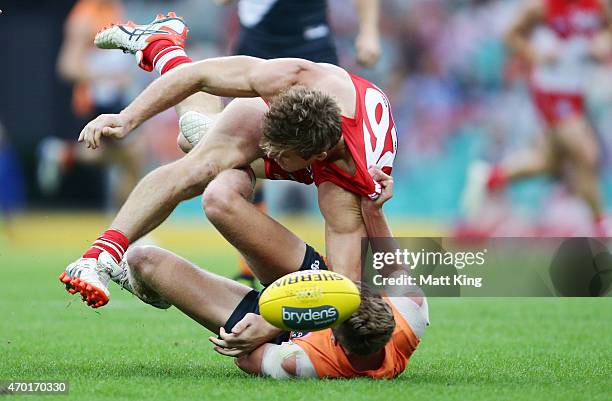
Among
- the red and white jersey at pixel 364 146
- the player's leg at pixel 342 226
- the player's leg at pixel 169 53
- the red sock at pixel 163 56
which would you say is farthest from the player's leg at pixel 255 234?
the red sock at pixel 163 56

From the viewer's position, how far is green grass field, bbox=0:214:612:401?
4.57 meters

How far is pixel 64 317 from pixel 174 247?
23.3 feet

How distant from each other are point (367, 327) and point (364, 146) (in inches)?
46.1

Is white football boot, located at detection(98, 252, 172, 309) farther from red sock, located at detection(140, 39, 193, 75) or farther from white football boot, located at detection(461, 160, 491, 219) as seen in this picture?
white football boot, located at detection(461, 160, 491, 219)

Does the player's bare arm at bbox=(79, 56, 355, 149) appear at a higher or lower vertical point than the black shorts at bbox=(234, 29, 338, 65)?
lower

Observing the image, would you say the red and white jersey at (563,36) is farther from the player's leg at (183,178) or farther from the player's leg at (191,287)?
the player's leg at (191,287)

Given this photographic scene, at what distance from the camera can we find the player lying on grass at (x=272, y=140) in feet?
16.8

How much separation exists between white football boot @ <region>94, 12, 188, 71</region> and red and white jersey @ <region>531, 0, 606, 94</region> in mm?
6230

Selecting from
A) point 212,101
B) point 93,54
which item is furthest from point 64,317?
point 93,54

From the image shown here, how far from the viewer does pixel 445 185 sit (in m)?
16.7

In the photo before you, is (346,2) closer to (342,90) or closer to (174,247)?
(174,247)

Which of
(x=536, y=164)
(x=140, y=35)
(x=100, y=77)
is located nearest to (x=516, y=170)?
(x=536, y=164)

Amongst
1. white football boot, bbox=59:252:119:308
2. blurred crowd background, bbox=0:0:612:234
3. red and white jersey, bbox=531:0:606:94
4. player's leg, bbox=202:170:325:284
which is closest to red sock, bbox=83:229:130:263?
white football boot, bbox=59:252:119:308

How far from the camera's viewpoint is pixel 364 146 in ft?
17.9
